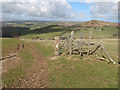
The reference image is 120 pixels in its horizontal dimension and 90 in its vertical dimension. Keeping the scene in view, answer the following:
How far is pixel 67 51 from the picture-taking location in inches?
610

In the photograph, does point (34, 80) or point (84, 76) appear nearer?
point (34, 80)

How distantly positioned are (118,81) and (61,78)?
16.8 feet

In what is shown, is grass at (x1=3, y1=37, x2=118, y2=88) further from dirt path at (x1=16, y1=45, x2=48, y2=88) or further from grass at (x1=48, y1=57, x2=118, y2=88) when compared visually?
dirt path at (x1=16, y1=45, x2=48, y2=88)

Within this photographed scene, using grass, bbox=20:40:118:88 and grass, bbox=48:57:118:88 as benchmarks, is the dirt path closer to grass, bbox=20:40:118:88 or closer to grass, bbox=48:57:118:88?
grass, bbox=20:40:118:88

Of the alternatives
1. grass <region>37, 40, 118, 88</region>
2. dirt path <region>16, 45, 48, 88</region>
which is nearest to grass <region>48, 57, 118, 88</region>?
grass <region>37, 40, 118, 88</region>

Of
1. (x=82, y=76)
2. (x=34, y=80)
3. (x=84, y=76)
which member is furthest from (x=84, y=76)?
(x=34, y=80)

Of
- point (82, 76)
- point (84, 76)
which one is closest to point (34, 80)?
point (82, 76)

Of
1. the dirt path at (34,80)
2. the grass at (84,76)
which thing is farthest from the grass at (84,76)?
the dirt path at (34,80)

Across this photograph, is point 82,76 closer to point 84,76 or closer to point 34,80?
point 84,76

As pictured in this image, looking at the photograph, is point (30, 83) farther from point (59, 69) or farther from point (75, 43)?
point (75, 43)

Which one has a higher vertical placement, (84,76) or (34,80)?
(84,76)

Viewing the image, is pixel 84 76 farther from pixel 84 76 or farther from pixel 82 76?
pixel 82 76

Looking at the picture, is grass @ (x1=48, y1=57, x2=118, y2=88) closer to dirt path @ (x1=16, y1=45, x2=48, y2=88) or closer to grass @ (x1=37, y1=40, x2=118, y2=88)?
grass @ (x1=37, y1=40, x2=118, y2=88)

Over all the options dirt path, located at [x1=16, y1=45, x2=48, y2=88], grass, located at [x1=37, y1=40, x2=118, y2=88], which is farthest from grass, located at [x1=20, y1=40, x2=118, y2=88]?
dirt path, located at [x1=16, y1=45, x2=48, y2=88]
